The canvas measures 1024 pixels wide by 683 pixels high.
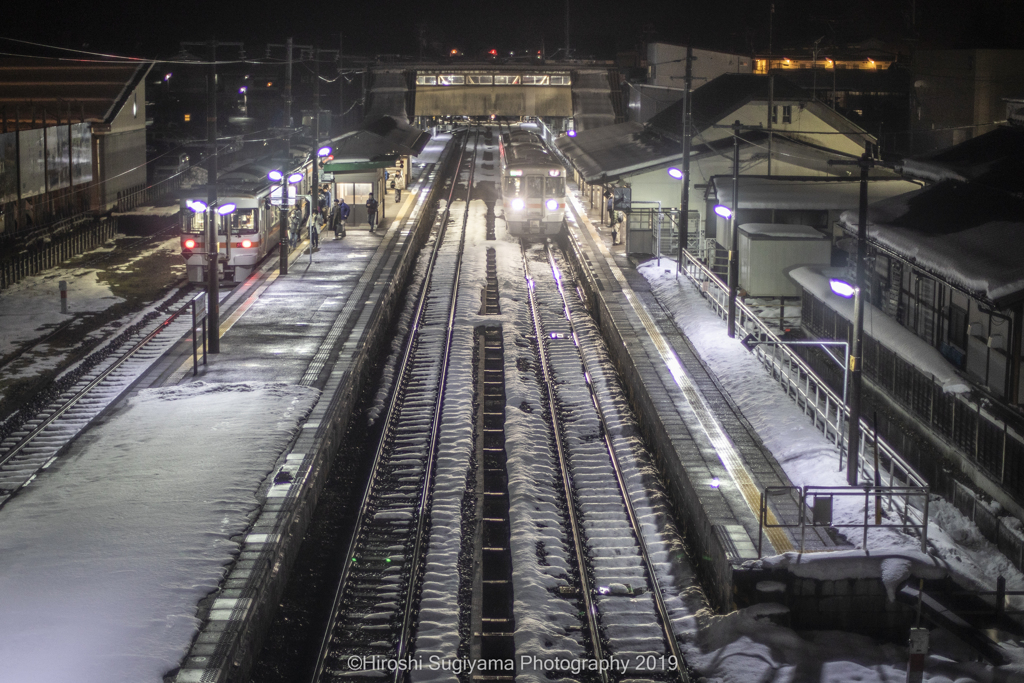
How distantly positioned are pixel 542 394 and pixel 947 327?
642 cm

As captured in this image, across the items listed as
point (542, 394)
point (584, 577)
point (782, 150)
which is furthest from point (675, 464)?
point (782, 150)

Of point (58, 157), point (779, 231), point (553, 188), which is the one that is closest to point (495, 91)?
point (553, 188)

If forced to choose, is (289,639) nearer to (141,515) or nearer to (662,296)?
(141,515)

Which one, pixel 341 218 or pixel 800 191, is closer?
pixel 800 191

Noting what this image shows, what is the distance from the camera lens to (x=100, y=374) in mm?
17219

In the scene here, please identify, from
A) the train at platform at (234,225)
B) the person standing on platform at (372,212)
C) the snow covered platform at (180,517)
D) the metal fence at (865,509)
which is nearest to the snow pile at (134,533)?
the snow covered platform at (180,517)

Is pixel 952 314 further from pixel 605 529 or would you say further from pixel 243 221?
pixel 243 221

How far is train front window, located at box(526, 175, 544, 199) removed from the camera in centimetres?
3338

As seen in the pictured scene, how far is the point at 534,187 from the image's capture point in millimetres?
33406

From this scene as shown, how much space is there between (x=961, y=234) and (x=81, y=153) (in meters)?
29.5

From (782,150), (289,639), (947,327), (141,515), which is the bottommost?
(289,639)

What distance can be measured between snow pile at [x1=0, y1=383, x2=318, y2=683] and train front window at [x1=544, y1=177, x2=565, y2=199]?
19.1 meters

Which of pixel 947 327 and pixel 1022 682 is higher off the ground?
pixel 947 327

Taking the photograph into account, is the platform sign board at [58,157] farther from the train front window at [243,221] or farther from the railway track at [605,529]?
the railway track at [605,529]
